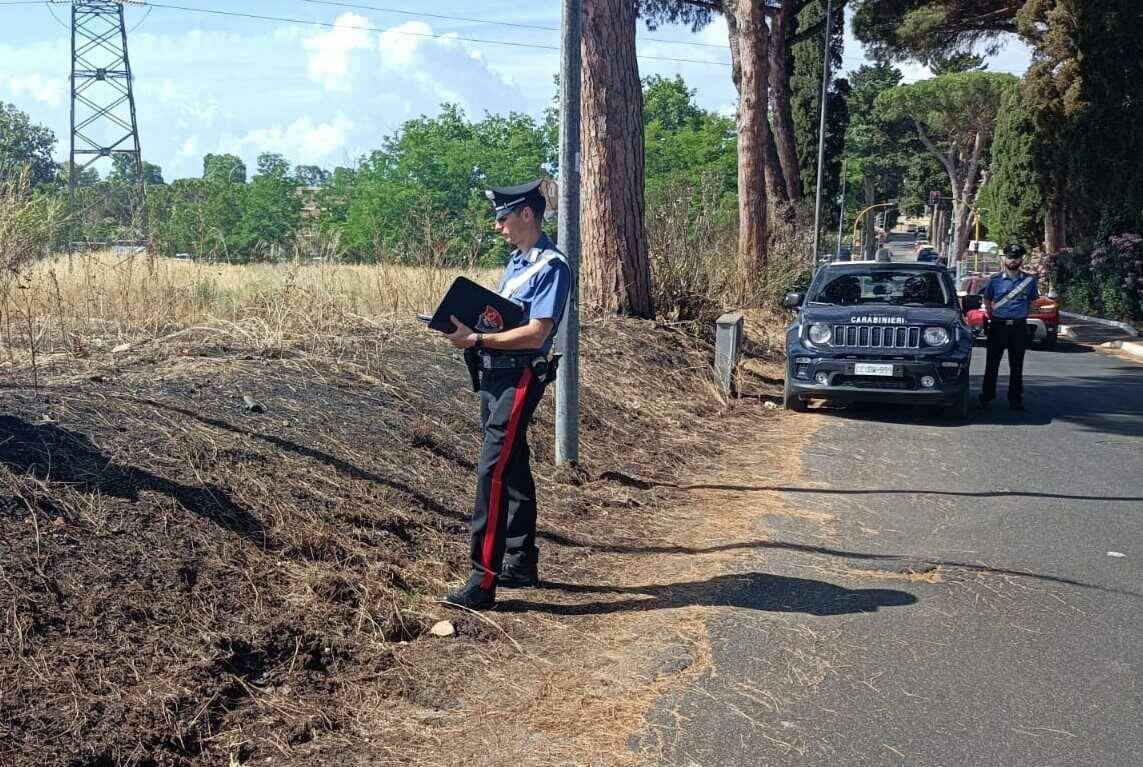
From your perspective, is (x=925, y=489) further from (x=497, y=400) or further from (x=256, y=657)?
(x=256, y=657)

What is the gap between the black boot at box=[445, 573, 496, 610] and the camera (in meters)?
5.10

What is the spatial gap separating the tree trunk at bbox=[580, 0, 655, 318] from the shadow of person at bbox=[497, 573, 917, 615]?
23.9 feet

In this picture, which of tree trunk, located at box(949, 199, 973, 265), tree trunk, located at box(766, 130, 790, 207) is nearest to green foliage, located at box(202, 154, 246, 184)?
tree trunk, located at box(766, 130, 790, 207)

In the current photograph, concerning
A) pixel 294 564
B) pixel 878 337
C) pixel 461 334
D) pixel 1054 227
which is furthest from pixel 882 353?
pixel 1054 227

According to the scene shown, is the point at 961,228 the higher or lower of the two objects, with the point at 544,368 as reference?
higher

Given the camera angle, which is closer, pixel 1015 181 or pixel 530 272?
pixel 530 272

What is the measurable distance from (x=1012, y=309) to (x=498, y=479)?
885 cm

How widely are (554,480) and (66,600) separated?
3.99m

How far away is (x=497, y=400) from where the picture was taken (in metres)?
5.18

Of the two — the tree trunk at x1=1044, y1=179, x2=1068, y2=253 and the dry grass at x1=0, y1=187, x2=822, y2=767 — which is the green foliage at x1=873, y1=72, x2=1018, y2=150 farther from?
the dry grass at x1=0, y1=187, x2=822, y2=767

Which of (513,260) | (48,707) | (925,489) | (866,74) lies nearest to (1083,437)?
(925,489)

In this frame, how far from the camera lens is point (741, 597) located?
18.2ft

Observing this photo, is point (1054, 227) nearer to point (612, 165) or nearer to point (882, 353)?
point (882, 353)

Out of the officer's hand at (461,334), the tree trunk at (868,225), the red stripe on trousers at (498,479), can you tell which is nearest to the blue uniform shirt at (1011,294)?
the red stripe on trousers at (498,479)
